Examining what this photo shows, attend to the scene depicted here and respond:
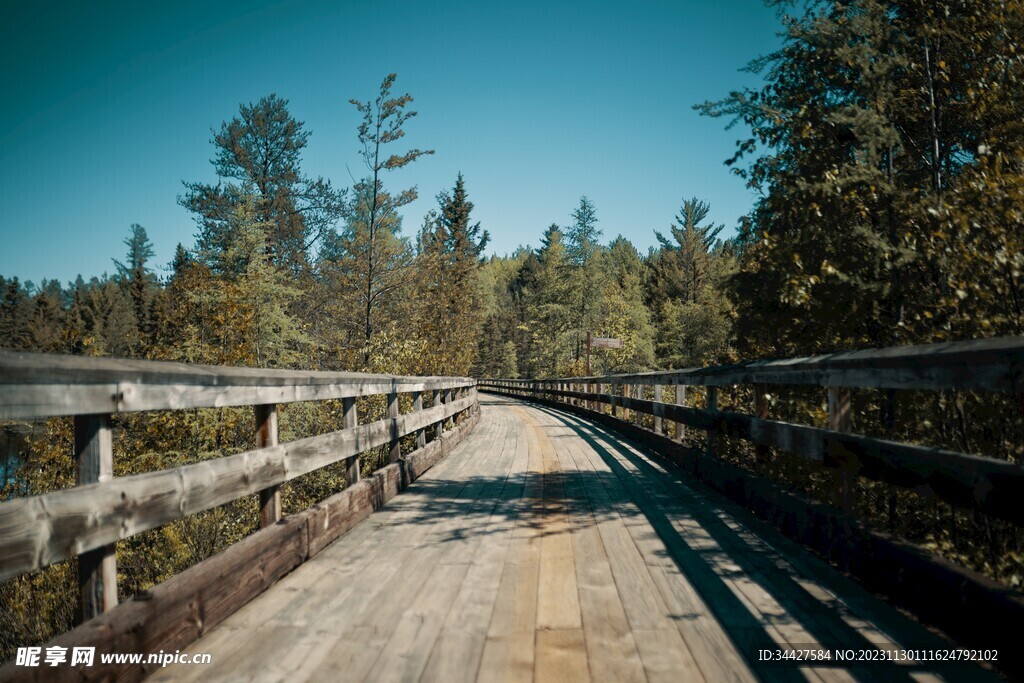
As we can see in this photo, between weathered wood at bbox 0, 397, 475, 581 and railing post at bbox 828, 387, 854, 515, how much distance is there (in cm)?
328

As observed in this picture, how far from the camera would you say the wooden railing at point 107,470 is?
1771 millimetres

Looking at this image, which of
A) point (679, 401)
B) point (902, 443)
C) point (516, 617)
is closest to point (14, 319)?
point (679, 401)

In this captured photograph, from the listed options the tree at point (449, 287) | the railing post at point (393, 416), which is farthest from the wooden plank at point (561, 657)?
the tree at point (449, 287)

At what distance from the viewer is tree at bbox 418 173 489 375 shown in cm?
2105

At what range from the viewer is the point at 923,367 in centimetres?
247

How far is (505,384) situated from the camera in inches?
1642

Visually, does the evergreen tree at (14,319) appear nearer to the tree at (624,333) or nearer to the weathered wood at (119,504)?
the tree at (624,333)

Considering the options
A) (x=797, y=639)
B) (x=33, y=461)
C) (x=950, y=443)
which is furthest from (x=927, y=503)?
(x=33, y=461)

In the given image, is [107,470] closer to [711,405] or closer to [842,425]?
[842,425]

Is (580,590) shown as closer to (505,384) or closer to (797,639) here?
(797,639)

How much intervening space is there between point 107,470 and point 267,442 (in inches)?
50.5

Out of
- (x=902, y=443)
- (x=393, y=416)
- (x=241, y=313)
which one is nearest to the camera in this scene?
(x=902, y=443)

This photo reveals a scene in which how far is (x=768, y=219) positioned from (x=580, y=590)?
8.08 meters

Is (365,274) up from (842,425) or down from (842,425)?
up
